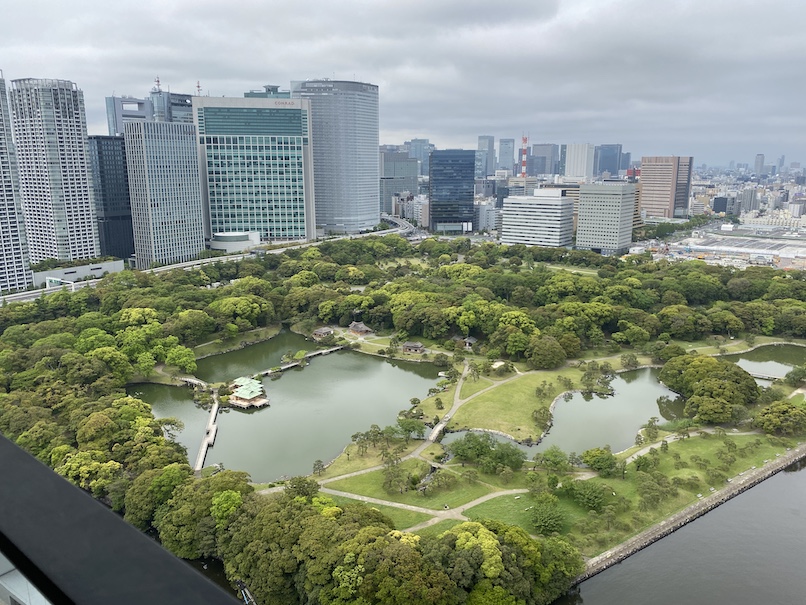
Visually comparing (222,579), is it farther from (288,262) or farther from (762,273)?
(762,273)

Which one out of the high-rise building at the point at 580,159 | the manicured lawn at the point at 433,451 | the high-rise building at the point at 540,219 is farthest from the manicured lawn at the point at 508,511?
the high-rise building at the point at 580,159

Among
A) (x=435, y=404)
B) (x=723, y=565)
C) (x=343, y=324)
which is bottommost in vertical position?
(x=723, y=565)

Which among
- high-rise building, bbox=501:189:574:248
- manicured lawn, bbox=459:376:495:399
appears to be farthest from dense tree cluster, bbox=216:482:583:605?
high-rise building, bbox=501:189:574:248

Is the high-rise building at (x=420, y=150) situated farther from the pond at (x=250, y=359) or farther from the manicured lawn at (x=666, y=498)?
the manicured lawn at (x=666, y=498)

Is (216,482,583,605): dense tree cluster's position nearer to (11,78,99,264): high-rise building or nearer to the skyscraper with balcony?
(11,78,99,264): high-rise building

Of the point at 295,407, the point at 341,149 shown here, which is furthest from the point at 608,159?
the point at 295,407

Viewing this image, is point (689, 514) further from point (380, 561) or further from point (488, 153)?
point (488, 153)
